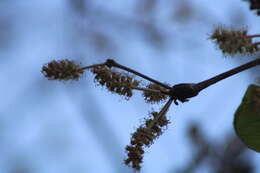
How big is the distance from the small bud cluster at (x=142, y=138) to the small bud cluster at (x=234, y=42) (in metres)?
0.41

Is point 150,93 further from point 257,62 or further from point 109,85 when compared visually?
point 257,62

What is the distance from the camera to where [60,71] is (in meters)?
2.73

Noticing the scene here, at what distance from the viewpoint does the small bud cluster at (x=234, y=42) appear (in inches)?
95.1

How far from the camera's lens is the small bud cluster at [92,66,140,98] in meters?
2.65

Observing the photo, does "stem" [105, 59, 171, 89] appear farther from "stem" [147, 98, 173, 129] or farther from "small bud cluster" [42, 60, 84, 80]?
"small bud cluster" [42, 60, 84, 80]

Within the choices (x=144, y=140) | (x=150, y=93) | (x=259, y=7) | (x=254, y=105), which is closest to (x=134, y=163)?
(x=144, y=140)

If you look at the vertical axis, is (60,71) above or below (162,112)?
above

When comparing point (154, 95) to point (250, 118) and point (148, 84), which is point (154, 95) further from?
point (250, 118)

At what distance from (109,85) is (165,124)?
1.02 ft

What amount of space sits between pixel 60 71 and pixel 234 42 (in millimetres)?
816

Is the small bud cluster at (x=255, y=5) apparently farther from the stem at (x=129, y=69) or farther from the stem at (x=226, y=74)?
the stem at (x=129, y=69)

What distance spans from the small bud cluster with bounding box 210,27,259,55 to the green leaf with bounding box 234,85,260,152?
9.1 inches

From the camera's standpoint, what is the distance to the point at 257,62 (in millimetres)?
2242

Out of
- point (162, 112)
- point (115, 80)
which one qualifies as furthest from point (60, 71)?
point (162, 112)
